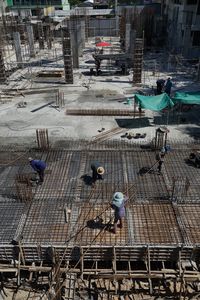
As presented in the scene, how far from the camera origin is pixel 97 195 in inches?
392

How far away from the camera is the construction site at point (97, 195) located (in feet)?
24.0

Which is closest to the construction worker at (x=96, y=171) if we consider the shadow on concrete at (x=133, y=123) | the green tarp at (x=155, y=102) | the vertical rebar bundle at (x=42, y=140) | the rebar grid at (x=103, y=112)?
the vertical rebar bundle at (x=42, y=140)

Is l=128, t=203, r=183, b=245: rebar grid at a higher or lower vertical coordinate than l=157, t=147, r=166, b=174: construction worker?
lower

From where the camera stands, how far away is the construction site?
7324 millimetres

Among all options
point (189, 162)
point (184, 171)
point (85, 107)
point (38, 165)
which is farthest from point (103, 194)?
point (85, 107)

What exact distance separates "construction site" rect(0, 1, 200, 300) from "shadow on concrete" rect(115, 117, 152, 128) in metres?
0.05

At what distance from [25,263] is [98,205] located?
283cm

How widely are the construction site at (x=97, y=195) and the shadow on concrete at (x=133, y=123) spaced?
2.1 inches

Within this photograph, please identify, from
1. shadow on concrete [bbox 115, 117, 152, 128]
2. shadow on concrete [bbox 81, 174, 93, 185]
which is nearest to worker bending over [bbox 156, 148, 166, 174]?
shadow on concrete [bbox 81, 174, 93, 185]

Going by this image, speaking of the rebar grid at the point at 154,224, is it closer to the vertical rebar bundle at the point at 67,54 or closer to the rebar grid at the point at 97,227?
the rebar grid at the point at 97,227

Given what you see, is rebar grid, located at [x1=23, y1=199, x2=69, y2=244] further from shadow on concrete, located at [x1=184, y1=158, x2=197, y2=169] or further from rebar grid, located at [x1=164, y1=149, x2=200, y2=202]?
shadow on concrete, located at [x1=184, y1=158, x2=197, y2=169]

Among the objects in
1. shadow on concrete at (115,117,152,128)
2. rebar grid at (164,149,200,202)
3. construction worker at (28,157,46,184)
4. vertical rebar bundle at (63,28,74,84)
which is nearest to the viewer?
rebar grid at (164,149,200,202)

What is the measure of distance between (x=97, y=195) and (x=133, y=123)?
6.48m

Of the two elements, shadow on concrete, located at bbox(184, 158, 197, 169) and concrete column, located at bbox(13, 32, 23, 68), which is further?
concrete column, located at bbox(13, 32, 23, 68)
